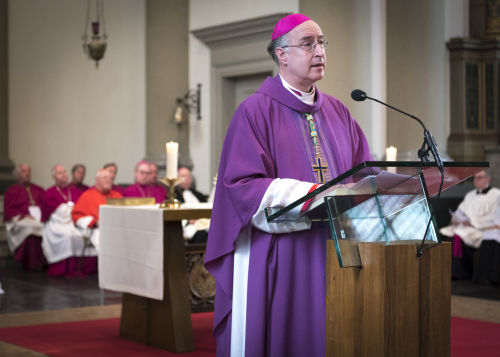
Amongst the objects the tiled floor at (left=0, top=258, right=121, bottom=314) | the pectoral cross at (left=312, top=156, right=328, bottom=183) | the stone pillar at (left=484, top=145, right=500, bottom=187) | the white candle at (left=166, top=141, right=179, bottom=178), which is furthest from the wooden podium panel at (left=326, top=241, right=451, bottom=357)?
the stone pillar at (left=484, top=145, right=500, bottom=187)

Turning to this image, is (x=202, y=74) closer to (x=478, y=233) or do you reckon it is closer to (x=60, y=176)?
(x=60, y=176)

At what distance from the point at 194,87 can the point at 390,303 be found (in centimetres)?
1030

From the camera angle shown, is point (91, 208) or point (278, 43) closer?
point (278, 43)

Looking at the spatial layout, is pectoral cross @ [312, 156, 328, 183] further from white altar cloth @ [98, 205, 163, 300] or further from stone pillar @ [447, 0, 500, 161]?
stone pillar @ [447, 0, 500, 161]

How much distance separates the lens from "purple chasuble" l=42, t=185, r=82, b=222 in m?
10.3

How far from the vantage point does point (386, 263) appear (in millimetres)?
2285

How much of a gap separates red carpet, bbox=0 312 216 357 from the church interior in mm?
86

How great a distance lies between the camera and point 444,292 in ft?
8.07

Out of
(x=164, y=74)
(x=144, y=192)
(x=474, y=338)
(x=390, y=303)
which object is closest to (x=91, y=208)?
(x=144, y=192)

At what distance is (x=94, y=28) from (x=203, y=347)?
7.61 metres

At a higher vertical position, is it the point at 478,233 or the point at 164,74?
the point at 164,74

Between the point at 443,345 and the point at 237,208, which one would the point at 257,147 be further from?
the point at 443,345

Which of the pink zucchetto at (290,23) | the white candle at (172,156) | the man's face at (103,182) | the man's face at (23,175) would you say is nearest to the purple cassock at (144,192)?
the man's face at (103,182)

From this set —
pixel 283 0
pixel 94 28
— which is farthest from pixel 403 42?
pixel 94 28
